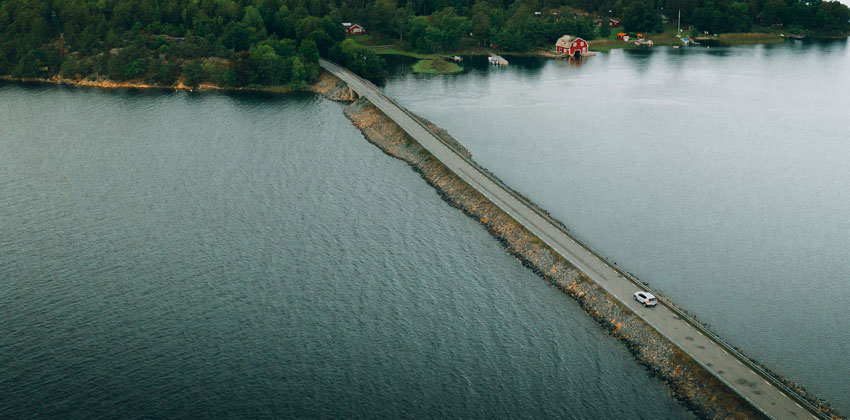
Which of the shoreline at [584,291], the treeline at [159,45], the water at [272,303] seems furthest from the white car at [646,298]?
the treeline at [159,45]

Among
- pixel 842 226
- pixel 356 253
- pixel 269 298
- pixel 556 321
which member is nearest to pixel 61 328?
pixel 269 298

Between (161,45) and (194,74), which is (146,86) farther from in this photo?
(194,74)

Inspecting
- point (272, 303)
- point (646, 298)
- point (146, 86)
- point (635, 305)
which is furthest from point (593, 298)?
point (146, 86)

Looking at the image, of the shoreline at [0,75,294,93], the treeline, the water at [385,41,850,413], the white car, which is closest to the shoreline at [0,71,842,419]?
the white car

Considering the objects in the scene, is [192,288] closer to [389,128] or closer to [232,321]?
[232,321]

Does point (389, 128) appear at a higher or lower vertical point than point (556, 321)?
higher

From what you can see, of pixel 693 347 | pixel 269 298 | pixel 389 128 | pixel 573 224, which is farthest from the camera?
pixel 389 128

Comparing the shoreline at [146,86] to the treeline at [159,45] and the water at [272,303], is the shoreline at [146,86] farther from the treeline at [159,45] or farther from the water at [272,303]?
the water at [272,303]
